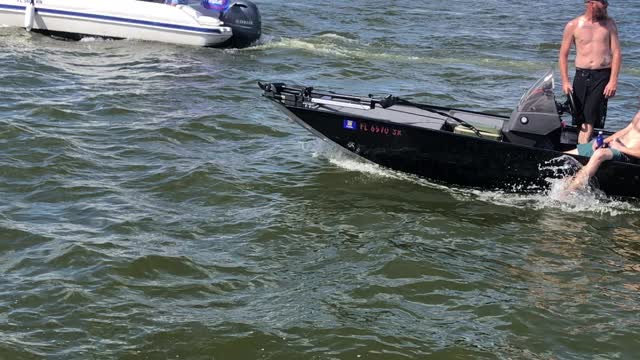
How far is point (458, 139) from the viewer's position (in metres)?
7.73

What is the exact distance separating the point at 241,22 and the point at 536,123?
8853mm

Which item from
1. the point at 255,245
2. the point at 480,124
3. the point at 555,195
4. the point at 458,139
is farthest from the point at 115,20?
the point at 555,195

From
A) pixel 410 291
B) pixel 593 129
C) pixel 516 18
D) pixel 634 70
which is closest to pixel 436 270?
pixel 410 291

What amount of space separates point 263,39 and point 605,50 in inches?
382

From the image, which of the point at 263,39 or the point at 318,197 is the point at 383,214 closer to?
the point at 318,197

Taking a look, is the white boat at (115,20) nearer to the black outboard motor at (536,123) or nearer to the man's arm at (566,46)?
the man's arm at (566,46)

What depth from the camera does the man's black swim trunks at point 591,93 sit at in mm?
7953

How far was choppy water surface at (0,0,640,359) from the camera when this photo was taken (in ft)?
17.4

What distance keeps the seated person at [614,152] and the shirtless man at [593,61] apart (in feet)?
1.76

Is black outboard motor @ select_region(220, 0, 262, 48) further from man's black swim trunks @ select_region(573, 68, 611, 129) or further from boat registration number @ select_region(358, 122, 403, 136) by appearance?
man's black swim trunks @ select_region(573, 68, 611, 129)

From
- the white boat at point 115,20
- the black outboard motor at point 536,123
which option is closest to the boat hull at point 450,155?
the black outboard motor at point 536,123

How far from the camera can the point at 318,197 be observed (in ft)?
26.6

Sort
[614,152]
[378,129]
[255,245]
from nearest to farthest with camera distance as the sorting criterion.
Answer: [255,245] → [614,152] → [378,129]

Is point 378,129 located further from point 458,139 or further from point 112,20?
point 112,20
